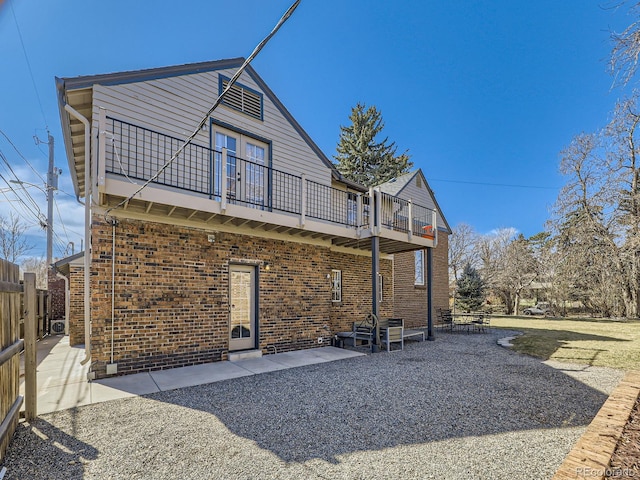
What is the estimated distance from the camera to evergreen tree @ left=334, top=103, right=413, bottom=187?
95.0ft

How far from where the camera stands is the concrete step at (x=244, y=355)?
7.57 meters

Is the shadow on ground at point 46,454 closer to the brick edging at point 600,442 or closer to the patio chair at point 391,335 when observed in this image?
the brick edging at point 600,442

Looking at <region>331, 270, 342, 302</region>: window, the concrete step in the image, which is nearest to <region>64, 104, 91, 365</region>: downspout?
the concrete step

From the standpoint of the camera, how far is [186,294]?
698 cm

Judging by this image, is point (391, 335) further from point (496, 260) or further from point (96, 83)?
point (496, 260)

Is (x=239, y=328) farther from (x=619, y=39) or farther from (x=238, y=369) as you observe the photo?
(x=619, y=39)

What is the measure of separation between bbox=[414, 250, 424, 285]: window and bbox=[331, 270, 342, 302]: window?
5.59 meters

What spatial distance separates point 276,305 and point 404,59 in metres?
12.0

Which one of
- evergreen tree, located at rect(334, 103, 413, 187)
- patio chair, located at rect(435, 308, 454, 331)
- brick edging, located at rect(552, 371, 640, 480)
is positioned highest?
evergreen tree, located at rect(334, 103, 413, 187)

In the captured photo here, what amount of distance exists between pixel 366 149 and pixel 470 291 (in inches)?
614

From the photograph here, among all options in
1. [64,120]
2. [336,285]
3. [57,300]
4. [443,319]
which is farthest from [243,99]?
[57,300]

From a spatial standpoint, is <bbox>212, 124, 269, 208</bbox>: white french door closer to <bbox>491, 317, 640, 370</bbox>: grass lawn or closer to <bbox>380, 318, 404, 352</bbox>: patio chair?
<bbox>380, 318, 404, 352</bbox>: patio chair

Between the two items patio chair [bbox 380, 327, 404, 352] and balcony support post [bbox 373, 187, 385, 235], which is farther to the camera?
balcony support post [bbox 373, 187, 385, 235]

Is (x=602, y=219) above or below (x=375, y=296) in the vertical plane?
above
